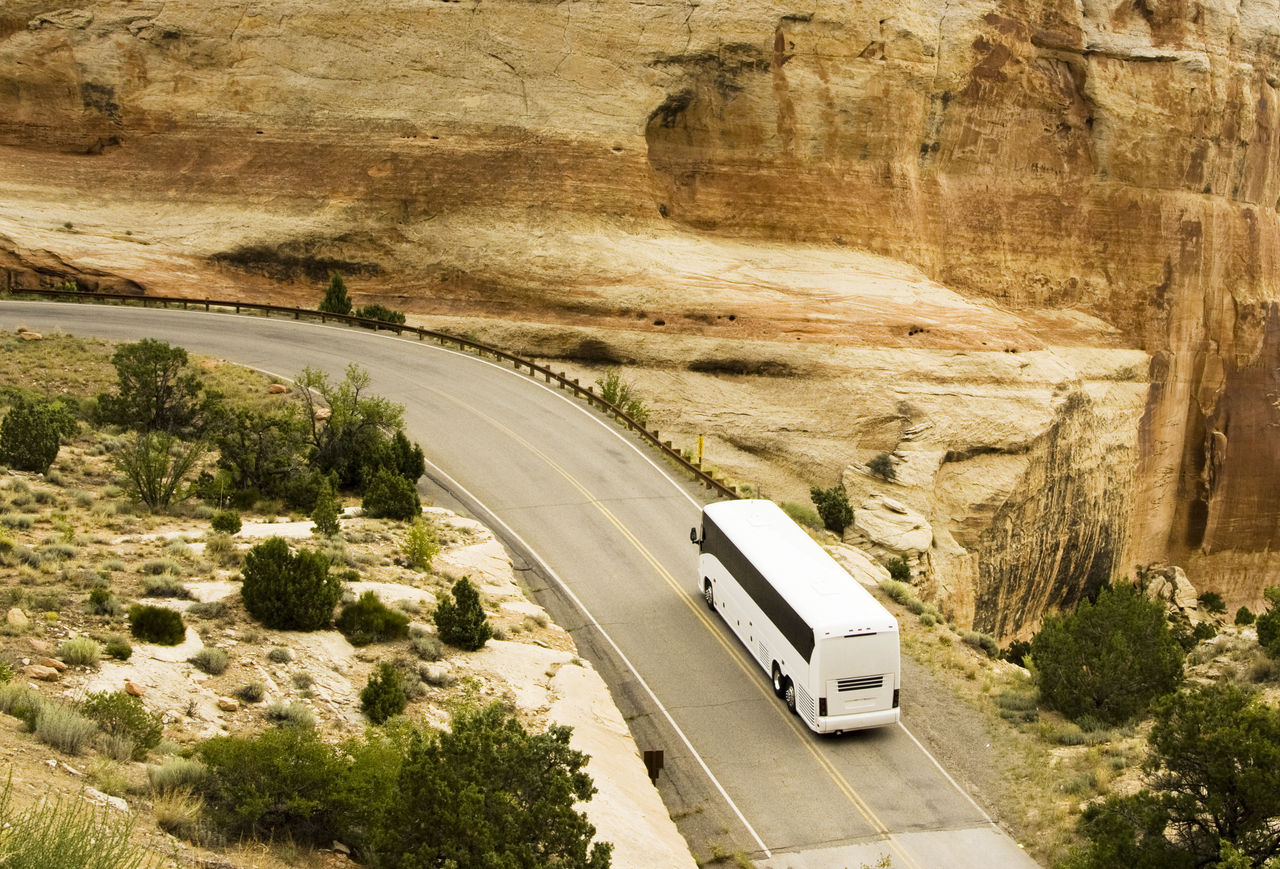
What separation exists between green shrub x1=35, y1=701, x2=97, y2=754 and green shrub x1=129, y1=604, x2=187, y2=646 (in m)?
4.01

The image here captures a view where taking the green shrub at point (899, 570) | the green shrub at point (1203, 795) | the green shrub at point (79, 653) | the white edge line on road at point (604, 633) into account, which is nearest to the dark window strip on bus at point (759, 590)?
the white edge line on road at point (604, 633)

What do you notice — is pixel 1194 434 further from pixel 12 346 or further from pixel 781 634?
pixel 12 346

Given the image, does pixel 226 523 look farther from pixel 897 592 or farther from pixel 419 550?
pixel 897 592

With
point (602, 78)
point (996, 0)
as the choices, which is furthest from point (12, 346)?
point (996, 0)

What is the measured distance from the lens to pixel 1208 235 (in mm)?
59406

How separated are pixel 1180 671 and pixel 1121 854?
804 centimetres

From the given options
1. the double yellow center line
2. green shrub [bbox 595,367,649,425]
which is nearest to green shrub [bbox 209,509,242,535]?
the double yellow center line

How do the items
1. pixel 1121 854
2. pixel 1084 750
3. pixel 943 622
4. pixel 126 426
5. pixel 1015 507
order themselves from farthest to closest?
pixel 1015 507, pixel 126 426, pixel 943 622, pixel 1084 750, pixel 1121 854

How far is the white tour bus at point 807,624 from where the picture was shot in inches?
820

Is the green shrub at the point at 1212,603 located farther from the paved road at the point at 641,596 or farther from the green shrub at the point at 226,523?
the green shrub at the point at 226,523

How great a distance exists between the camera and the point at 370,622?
2042cm

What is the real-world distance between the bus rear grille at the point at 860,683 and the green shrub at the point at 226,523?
12496 mm

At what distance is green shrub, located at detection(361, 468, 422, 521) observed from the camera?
90.9 feet

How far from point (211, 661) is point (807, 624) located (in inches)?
404
